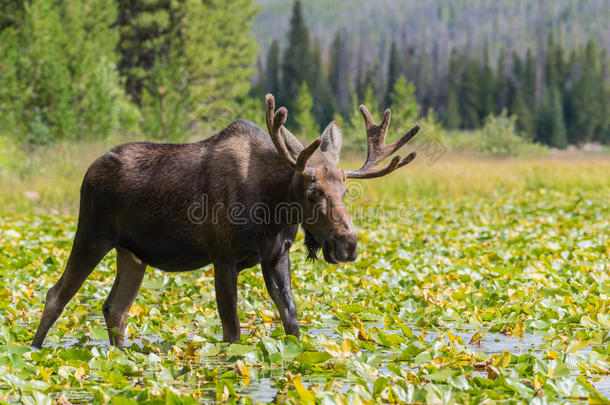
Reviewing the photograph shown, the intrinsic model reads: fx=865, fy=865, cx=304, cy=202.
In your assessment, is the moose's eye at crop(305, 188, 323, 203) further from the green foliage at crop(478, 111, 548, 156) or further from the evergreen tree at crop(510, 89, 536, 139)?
the evergreen tree at crop(510, 89, 536, 139)

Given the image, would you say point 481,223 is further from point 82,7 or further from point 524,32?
point 524,32

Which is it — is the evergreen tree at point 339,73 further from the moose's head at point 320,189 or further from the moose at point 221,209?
the moose's head at point 320,189

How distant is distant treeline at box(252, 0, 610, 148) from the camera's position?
288 ft

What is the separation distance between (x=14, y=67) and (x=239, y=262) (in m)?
25.8

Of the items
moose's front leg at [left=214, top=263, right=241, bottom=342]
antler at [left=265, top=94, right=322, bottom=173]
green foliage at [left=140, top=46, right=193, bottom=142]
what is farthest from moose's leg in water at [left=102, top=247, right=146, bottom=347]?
green foliage at [left=140, top=46, right=193, bottom=142]

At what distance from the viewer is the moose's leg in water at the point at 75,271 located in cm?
667

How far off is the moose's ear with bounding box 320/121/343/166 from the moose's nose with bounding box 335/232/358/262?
0.84 meters

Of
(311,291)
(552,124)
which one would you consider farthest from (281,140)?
(552,124)

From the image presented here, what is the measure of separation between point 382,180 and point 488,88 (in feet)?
259

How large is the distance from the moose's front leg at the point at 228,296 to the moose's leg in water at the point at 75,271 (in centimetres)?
107

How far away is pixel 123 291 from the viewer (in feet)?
22.6

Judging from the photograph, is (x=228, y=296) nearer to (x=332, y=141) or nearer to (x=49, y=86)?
(x=332, y=141)

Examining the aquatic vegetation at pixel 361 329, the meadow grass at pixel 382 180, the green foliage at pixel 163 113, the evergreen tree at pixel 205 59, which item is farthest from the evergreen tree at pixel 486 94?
the aquatic vegetation at pixel 361 329

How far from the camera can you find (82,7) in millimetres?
42469
